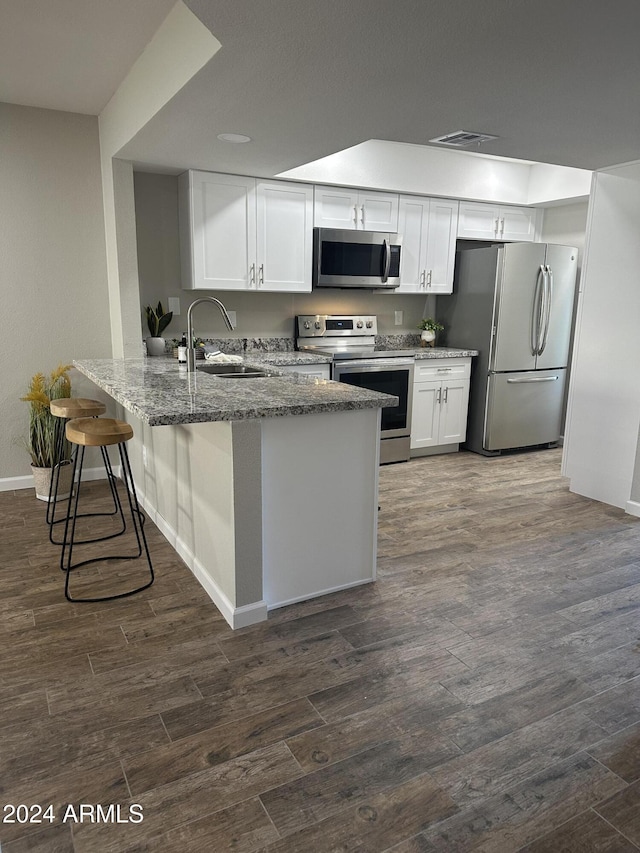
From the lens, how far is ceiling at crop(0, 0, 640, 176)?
181 centimetres

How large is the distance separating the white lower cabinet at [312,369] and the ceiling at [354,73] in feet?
4.53

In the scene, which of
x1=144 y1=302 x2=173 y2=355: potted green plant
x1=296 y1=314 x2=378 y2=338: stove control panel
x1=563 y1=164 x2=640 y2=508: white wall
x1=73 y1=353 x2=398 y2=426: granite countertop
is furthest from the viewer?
x1=296 y1=314 x2=378 y2=338: stove control panel

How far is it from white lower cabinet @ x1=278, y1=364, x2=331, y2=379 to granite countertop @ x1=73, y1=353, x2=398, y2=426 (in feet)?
3.54

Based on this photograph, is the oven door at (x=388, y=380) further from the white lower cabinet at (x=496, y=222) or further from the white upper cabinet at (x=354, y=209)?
the white lower cabinet at (x=496, y=222)

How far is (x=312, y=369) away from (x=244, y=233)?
3.54 feet

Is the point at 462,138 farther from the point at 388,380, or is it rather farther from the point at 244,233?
the point at 388,380

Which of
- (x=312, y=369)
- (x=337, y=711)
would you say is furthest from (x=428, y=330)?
(x=337, y=711)

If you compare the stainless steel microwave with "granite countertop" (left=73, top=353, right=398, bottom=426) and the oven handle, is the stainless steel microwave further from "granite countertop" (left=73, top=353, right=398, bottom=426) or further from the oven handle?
"granite countertop" (left=73, top=353, right=398, bottom=426)

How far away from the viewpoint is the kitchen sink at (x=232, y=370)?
3.50 meters

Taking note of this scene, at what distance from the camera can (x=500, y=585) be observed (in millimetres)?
2799

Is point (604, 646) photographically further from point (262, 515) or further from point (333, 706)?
point (262, 515)

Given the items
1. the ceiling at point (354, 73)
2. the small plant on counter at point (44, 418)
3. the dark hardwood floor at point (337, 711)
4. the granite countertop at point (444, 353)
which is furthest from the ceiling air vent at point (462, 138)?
the small plant on counter at point (44, 418)

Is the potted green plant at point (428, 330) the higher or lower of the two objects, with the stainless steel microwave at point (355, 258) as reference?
lower

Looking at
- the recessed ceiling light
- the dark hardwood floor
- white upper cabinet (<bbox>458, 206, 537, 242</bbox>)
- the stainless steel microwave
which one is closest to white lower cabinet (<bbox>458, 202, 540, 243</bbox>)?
white upper cabinet (<bbox>458, 206, 537, 242</bbox>)
